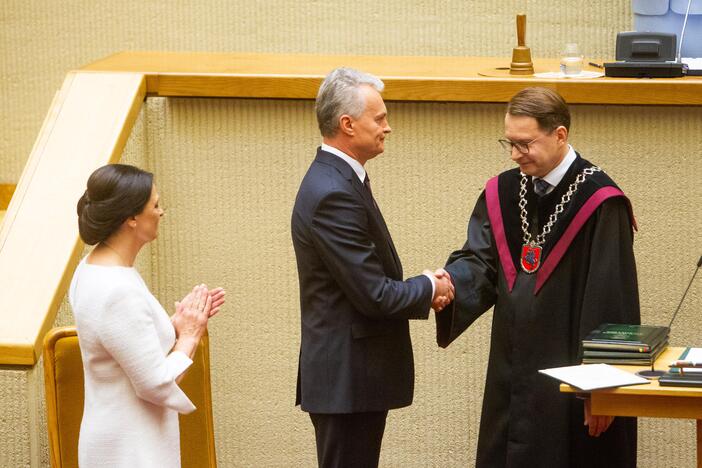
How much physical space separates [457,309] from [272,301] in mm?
1099

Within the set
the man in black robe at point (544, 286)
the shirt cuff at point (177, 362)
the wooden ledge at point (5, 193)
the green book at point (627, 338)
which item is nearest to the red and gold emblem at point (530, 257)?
the man in black robe at point (544, 286)

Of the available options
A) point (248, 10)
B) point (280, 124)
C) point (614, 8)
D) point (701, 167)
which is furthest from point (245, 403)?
point (614, 8)

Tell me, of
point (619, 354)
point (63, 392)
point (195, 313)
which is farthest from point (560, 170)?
point (63, 392)

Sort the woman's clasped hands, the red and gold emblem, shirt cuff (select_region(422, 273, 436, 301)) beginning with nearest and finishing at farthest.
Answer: the woman's clasped hands < shirt cuff (select_region(422, 273, 436, 301)) < the red and gold emblem

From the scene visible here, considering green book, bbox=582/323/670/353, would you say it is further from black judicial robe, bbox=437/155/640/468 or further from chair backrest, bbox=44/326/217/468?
chair backrest, bbox=44/326/217/468

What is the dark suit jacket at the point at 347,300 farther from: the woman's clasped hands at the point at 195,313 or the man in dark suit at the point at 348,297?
the woman's clasped hands at the point at 195,313

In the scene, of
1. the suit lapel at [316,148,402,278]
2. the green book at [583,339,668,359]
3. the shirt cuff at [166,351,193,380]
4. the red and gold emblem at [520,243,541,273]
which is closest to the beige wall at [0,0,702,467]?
the red and gold emblem at [520,243,541,273]

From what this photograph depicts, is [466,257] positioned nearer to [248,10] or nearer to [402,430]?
[402,430]

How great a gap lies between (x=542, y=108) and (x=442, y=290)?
68 centimetres

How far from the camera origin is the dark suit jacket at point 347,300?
11.7 ft

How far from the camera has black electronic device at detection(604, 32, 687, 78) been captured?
4711 mm

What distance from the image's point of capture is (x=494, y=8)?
664 cm

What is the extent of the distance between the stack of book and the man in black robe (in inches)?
13.6

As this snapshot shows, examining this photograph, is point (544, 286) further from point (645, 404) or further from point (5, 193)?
point (5, 193)
